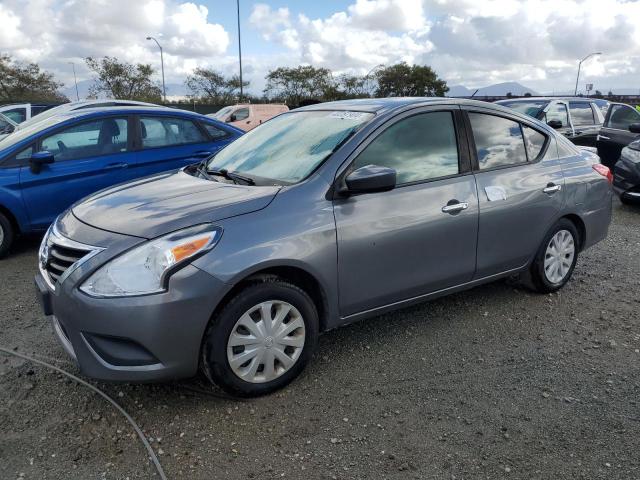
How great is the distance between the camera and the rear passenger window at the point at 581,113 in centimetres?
1066

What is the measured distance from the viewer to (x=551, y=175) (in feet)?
13.6

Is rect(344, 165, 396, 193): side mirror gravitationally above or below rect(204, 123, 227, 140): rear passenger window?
below

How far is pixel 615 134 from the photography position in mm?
9281

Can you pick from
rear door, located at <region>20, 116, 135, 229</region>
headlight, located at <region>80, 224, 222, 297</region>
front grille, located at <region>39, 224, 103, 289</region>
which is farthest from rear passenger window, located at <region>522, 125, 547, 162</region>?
rear door, located at <region>20, 116, 135, 229</region>

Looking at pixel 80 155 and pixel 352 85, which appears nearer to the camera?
pixel 80 155

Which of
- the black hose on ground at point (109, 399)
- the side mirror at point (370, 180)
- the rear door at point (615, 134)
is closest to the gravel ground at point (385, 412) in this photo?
the black hose on ground at point (109, 399)

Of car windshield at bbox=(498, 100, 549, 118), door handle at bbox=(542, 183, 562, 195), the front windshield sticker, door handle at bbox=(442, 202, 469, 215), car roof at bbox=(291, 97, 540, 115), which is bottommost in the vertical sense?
door handle at bbox=(442, 202, 469, 215)

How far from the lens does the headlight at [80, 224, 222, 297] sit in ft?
8.33

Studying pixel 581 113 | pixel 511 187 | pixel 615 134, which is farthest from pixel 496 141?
pixel 581 113

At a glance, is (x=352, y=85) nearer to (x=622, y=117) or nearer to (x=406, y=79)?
(x=406, y=79)

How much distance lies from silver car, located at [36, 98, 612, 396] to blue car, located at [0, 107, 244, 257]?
7.75ft

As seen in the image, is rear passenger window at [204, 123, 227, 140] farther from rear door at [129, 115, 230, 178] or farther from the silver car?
the silver car

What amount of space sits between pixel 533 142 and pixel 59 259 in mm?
3460

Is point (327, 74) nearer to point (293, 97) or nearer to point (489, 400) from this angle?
point (293, 97)
